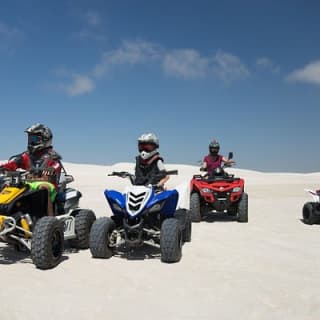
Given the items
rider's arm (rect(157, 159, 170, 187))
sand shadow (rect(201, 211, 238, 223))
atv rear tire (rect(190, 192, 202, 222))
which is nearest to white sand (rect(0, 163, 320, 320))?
rider's arm (rect(157, 159, 170, 187))

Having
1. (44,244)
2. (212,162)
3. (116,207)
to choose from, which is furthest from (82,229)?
(212,162)

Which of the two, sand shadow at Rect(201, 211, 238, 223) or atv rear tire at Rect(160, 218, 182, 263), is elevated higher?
sand shadow at Rect(201, 211, 238, 223)

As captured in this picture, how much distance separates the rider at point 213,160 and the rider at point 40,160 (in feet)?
17.9

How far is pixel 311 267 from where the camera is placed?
5590 millimetres

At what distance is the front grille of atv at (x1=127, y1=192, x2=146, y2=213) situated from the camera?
237 inches

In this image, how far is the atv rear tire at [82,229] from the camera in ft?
21.3

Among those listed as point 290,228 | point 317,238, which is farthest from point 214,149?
point 317,238

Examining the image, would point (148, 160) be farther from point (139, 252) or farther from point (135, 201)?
point (139, 252)

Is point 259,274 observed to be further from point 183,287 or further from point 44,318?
point 44,318

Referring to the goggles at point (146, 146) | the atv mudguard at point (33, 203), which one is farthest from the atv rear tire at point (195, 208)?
the atv mudguard at point (33, 203)

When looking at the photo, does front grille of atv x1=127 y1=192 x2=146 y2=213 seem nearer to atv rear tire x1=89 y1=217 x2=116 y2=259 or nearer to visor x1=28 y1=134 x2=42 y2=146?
atv rear tire x1=89 y1=217 x2=116 y2=259

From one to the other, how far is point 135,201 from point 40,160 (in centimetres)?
162

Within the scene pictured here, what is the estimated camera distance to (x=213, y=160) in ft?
37.0

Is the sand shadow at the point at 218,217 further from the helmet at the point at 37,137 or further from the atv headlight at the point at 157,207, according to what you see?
the helmet at the point at 37,137
